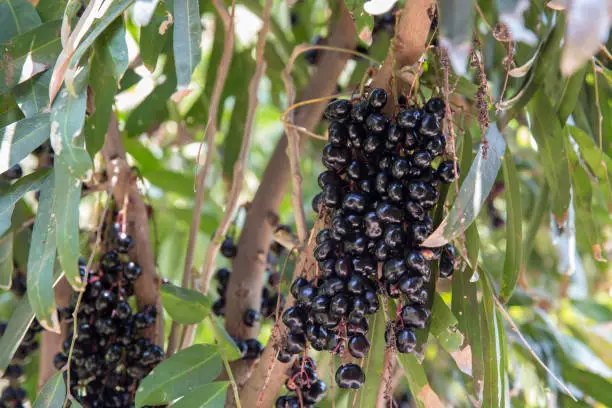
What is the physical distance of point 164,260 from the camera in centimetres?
177

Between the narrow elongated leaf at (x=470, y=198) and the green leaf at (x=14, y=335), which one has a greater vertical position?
the narrow elongated leaf at (x=470, y=198)

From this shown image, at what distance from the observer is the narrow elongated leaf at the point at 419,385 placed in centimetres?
78

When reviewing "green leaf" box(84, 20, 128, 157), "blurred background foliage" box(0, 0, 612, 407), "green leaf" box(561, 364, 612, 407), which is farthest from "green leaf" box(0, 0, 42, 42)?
"green leaf" box(561, 364, 612, 407)

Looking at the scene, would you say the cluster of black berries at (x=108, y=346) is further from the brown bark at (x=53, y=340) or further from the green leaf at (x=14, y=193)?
the green leaf at (x=14, y=193)

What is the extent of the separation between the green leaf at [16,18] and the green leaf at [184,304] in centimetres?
36

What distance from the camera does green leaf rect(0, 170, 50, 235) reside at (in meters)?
0.77

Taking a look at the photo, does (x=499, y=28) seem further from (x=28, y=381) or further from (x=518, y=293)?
(x=28, y=381)

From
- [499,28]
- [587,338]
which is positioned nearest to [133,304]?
[499,28]

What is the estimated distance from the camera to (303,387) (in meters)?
0.87

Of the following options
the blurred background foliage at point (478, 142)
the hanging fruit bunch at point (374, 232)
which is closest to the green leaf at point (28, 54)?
the blurred background foliage at point (478, 142)

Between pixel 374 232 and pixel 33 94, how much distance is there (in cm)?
42

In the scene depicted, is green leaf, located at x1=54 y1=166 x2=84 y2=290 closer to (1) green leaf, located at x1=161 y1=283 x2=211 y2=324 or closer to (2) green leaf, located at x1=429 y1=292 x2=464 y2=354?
(1) green leaf, located at x1=161 y1=283 x2=211 y2=324

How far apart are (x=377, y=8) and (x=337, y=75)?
0.68m

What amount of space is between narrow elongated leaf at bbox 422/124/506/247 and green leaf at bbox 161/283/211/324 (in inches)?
13.2
